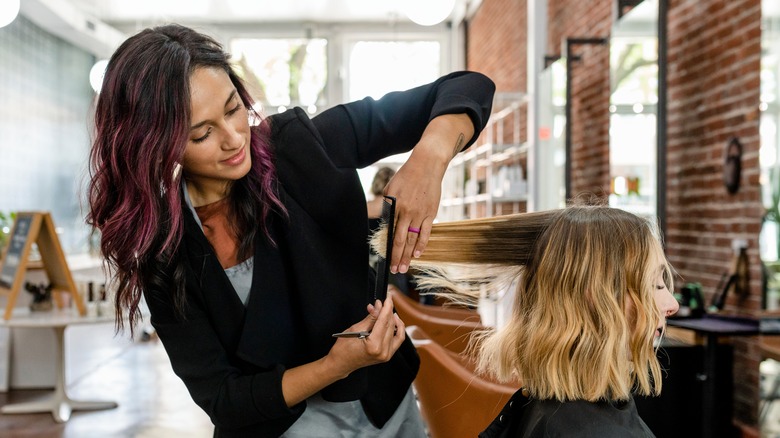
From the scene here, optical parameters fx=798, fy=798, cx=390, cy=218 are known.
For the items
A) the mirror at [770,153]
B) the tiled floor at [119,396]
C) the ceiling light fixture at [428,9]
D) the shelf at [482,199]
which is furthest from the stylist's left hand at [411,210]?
the ceiling light fixture at [428,9]

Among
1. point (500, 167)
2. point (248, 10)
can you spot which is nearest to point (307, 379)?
point (500, 167)

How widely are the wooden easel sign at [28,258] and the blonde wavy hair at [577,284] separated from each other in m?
3.86

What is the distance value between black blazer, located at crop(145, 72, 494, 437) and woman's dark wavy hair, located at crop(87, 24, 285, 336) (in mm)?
32

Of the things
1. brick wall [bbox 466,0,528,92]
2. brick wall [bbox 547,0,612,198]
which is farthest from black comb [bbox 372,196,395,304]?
brick wall [bbox 466,0,528,92]

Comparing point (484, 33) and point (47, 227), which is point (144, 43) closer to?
point (47, 227)

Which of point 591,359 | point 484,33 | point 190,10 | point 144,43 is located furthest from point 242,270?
point 190,10

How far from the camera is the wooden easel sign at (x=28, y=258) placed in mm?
4621

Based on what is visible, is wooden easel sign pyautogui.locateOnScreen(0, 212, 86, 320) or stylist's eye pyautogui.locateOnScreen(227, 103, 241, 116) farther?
wooden easel sign pyautogui.locateOnScreen(0, 212, 86, 320)

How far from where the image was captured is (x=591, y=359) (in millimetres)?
1297

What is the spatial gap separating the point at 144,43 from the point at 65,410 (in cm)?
400

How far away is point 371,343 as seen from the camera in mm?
1113

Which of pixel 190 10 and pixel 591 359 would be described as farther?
pixel 190 10

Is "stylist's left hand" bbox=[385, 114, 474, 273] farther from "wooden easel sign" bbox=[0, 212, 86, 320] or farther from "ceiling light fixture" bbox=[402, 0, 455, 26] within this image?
"ceiling light fixture" bbox=[402, 0, 455, 26]

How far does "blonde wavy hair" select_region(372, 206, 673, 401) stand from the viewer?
4.21 feet
